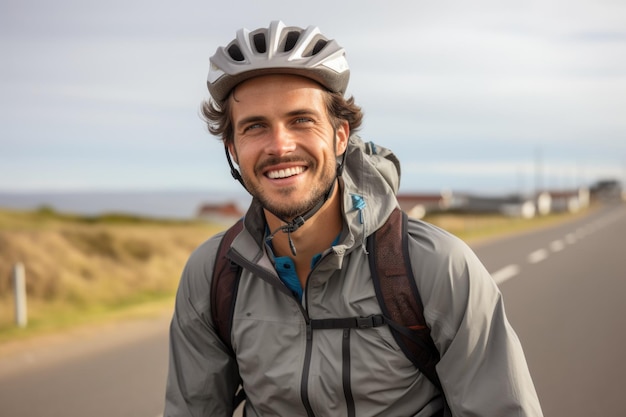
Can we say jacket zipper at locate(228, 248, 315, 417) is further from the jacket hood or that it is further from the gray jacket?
the jacket hood

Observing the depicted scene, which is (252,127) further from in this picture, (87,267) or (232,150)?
(87,267)

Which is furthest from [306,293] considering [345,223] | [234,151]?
[234,151]

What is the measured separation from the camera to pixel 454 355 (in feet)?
7.06

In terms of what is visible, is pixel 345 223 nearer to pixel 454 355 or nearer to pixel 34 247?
pixel 454 355

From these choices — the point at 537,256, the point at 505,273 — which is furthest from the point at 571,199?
the point at 505,273

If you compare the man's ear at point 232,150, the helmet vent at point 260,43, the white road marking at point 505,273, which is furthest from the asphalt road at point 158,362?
the helmet vent at point 260,43

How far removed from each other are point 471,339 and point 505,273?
11150 millimetres

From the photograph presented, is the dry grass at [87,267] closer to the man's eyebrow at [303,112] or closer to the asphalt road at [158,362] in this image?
the asphalt road at [158,362]

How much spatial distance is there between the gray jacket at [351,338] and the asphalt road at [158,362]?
294 cm

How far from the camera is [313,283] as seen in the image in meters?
2.32

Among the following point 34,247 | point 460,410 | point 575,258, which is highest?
point 460,410

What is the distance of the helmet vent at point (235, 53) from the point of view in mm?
2508

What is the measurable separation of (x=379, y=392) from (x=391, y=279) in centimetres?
38

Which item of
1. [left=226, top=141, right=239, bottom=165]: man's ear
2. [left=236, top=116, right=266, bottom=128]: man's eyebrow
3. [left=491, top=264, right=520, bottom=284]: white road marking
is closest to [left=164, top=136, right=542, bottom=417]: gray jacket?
[left=226, top=141, right=239, bottom=165]: man's ear
